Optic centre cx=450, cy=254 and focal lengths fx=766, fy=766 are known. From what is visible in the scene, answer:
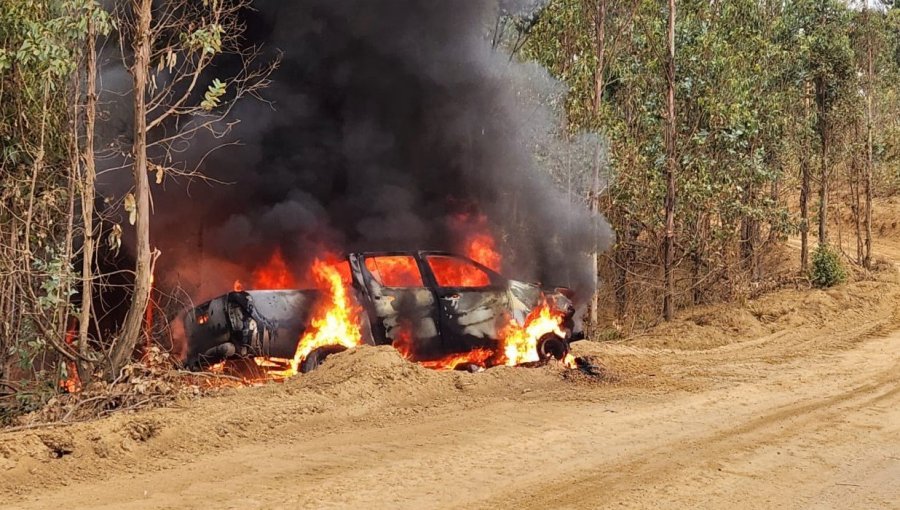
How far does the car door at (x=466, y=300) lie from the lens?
9.58 metres

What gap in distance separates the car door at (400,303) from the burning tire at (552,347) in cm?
142

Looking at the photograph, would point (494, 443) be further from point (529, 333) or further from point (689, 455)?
point (529, 333)

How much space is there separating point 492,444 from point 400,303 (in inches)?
131

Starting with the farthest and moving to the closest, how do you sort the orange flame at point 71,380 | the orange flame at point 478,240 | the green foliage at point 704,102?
1. the green foliage at point 704,102
2. the orange flame at point 478,240
3. the orange flame at point 71,380

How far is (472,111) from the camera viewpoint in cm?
1310

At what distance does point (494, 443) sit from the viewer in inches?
248

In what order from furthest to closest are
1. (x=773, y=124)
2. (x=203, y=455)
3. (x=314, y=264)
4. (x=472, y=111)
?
(x=773, y=124) < (x=472, y=111) < (x=314, y=264) < (x=203, y=455)

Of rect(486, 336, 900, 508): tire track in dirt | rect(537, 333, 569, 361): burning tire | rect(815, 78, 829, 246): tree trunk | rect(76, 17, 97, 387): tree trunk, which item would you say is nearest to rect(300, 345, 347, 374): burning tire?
rect(76, 17, 97, 387): tree trunk

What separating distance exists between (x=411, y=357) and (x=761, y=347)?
5665 millimetres

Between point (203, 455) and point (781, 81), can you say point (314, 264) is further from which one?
point (781, 81)

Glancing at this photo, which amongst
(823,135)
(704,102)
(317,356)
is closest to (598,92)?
(704,102)

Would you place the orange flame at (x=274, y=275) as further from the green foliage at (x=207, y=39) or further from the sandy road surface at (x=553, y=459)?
the sandy road surface at (x=553, y=459)

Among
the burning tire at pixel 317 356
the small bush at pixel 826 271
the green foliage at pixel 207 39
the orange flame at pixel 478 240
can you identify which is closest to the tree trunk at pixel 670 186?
the orange flame at pixel 478 240

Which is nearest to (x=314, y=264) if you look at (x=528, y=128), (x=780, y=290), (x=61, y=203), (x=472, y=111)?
(x=61, y=203)
